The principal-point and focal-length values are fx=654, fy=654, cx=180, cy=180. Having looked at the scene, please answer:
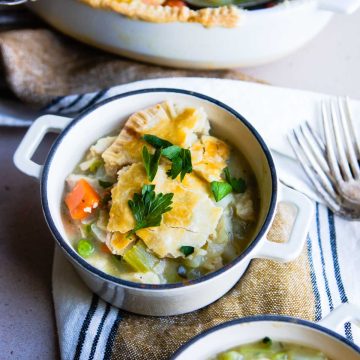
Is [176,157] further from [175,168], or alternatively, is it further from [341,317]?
[341,317]

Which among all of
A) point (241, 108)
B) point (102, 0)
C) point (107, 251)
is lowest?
point (107, 251)

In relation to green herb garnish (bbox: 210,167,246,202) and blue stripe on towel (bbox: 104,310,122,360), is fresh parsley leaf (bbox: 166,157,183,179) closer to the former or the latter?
green herb garnish (bbox: 210,167,246,202)

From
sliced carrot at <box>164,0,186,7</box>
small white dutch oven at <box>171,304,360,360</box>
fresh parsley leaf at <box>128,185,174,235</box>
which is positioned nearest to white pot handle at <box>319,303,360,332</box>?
small white dutch oven at <box>171,304,360,360</box>

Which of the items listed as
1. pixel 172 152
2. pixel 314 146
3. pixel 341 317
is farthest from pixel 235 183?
pixel 341 317

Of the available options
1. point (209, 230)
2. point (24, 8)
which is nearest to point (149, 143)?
point (209, 230)

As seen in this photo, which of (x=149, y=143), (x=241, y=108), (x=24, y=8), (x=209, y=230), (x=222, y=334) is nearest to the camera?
(x=222, y=334)

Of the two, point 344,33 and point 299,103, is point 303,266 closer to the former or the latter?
point 299,103

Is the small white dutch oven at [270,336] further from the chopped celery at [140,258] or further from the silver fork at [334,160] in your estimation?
the silver fork at [334,160]

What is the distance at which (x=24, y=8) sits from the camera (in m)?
1.94

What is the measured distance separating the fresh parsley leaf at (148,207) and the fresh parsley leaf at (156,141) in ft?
0.40

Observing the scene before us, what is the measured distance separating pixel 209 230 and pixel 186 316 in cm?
20

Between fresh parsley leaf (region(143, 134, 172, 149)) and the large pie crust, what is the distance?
1.26 feet

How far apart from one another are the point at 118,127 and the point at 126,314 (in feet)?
1.37

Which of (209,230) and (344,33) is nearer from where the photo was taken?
(209,230)
